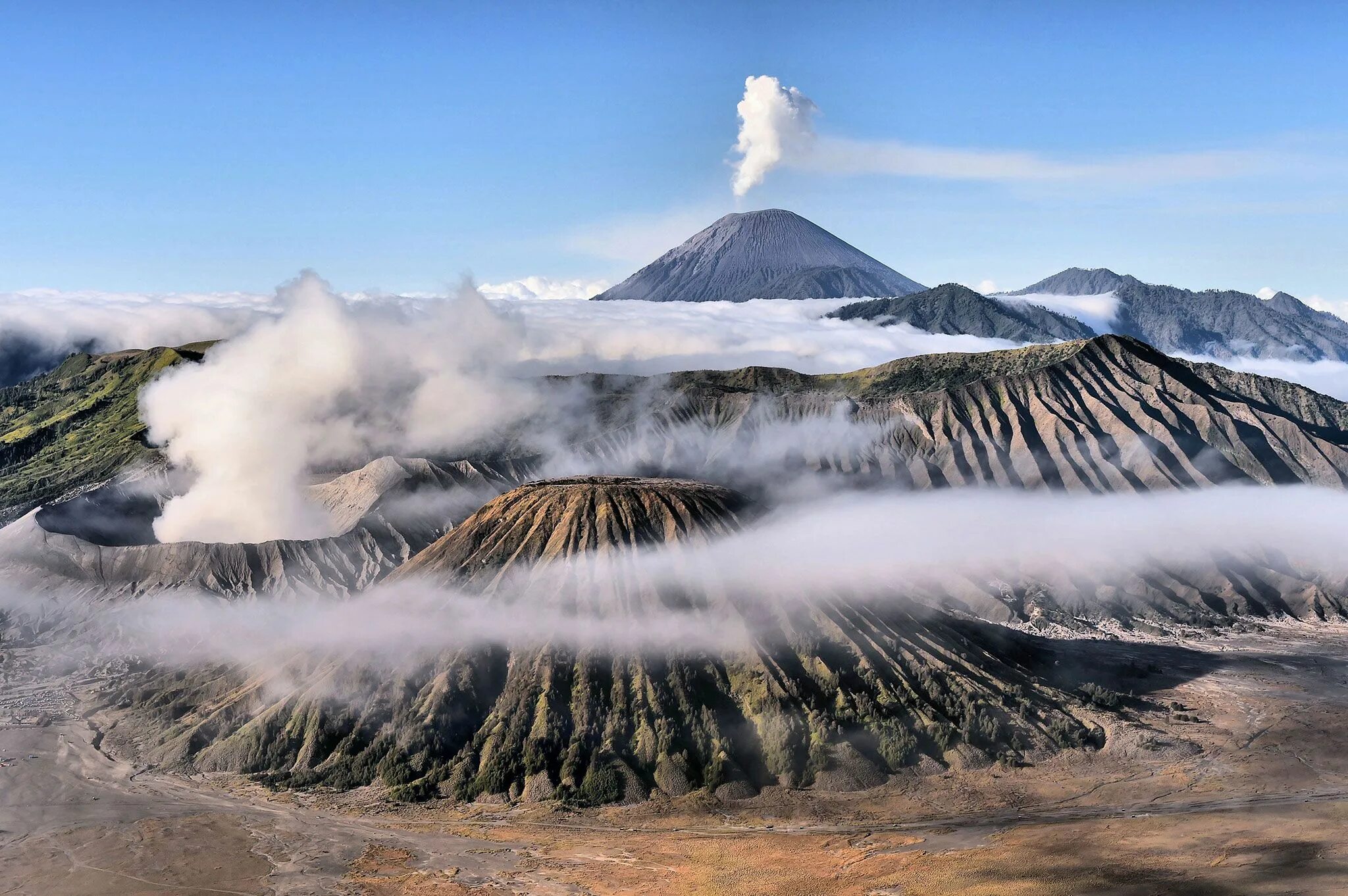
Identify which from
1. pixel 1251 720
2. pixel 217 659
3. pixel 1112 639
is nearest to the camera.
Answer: pixel 1251 720

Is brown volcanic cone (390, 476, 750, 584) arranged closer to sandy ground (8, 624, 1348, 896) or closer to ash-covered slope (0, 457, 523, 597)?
ash-covered slope (0, 457, 523, 597)

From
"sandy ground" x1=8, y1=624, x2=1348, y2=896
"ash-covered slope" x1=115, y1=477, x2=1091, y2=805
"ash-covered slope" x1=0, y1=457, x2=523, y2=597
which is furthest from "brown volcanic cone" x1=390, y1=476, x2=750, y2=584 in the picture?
"sandy ground" x1=8, y1=624, x2=1348, y2=896

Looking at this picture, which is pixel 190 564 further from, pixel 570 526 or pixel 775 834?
pixel 775 834

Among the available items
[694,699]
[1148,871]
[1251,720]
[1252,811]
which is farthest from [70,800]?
[1251,720]

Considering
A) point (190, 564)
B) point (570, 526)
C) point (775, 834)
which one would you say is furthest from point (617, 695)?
point (190, 564)

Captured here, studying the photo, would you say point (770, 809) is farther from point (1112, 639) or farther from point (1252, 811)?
point (1112, 639)

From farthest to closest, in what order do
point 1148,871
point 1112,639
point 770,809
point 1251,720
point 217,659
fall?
point 1112,639 → point 217,659 → point 1251,720 → point 770,809 → point 1148,871
